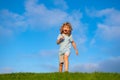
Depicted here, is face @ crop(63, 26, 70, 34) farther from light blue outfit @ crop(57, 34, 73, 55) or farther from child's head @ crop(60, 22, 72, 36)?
light blue outfit @ crop(57, 34, 73, 55)

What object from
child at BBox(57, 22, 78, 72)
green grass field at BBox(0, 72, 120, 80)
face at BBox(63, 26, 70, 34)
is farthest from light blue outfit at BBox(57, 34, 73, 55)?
green grass field at BBox(0, 72, 120, 80)

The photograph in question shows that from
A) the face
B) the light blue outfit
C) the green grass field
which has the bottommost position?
the green grass field

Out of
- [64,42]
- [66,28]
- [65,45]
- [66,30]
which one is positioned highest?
[66,28]

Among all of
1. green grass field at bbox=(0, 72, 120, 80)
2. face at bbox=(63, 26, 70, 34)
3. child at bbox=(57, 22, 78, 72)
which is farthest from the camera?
face at bbox=(63, 26, 70, 34)

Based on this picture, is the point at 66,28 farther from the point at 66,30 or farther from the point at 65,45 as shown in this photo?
the point at 65,45

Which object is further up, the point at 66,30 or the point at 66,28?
the point at 66,28

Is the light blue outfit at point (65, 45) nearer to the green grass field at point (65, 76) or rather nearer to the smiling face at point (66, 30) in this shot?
the smiling face at point (66, 30)

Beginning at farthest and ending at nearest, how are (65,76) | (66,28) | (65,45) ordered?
1. (66,28)
2. (65,45)
3. (65,76)

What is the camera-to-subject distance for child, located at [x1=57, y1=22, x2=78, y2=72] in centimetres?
2197

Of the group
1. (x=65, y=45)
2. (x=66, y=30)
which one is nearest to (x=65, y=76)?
(x=65, y=45)

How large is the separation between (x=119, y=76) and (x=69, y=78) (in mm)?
2887

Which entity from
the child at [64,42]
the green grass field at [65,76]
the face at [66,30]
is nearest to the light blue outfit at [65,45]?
the child at [64,42]

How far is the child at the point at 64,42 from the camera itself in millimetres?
21969

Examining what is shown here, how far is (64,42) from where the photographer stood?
72.6 feet
